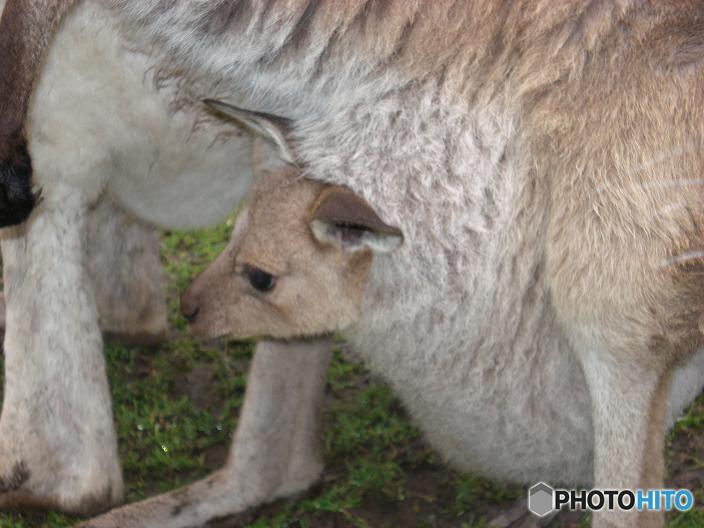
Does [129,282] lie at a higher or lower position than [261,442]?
higher

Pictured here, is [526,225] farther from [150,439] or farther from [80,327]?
[150,439]

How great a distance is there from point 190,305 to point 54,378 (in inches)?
17.2

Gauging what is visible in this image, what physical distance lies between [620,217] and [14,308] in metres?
1.49

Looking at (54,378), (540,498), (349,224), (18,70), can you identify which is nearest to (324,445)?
(540,498)

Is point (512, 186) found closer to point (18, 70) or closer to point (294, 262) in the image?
point (294, 262)

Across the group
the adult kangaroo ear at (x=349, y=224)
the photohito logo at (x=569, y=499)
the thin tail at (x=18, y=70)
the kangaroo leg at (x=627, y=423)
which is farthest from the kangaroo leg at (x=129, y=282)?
the kangaroo leg at (x=627, y=423)

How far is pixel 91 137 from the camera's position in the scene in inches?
119

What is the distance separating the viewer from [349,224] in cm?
261

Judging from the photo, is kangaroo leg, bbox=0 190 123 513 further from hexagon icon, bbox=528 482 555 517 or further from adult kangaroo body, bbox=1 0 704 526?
hexagon icon, bbox=528 482 555 517

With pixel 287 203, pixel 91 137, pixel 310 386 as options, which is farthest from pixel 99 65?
pixel 310 386

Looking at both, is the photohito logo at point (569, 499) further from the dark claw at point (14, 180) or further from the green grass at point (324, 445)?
the dark claw at point (14, 180)

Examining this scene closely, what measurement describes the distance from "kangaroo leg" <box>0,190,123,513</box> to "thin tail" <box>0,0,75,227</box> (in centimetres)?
21

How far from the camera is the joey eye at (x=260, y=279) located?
2.79 metres

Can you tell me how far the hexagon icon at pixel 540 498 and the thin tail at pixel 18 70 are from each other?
1.36 m
